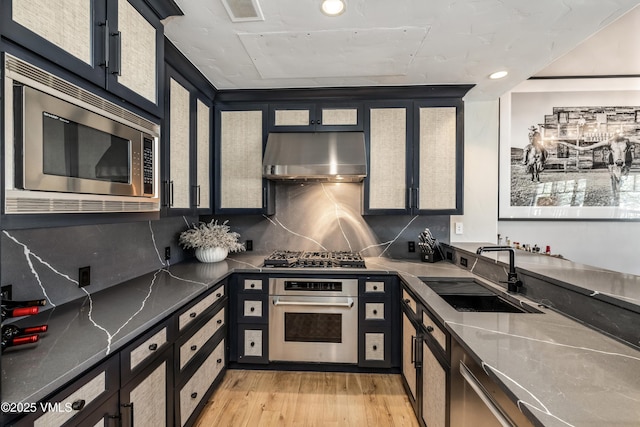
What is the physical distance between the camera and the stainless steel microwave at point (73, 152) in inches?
33.1

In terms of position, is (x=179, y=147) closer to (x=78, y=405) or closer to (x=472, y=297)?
(x=78, y=405)

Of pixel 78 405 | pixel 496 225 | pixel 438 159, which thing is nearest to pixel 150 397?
pixel 78 405

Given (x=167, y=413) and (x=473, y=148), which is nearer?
(x=167, y=413)

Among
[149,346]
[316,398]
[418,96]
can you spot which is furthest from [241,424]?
[418,96]

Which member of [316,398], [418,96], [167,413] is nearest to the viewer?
[167,413]

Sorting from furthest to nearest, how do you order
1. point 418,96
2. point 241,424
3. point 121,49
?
point 418,96
point 241,424
point 121,49

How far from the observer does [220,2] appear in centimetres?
150

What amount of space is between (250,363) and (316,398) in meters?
0.65

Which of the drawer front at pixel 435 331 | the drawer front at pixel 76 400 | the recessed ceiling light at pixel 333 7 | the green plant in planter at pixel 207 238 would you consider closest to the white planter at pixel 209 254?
the green plant in planter at pixel 207 238

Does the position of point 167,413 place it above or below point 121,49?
below

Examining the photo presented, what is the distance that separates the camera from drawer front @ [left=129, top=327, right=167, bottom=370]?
121cm

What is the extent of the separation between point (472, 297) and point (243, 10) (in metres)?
2.20

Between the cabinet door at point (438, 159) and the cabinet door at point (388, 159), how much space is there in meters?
0.10

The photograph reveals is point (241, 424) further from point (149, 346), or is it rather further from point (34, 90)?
point (34, 90)
